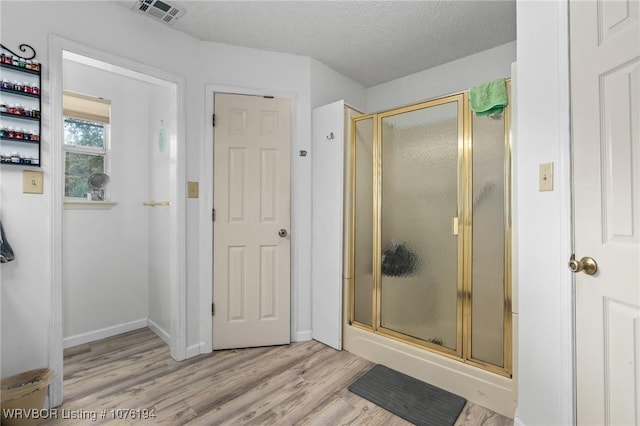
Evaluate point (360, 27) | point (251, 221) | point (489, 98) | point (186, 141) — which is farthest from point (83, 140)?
point (489, 98)

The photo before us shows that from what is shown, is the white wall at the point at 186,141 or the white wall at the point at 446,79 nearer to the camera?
the white wall at the point at 186,141

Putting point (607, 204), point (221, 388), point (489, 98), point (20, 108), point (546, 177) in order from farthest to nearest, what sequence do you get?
point (221, 388), point (489, 98), point (20, 108), point (546, 177), point (607, 204)

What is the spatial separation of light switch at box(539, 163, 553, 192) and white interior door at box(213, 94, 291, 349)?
1815mm

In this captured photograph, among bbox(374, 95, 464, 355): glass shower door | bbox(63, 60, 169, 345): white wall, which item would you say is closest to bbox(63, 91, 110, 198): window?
bbox(63, 60, 169, 345): white wall

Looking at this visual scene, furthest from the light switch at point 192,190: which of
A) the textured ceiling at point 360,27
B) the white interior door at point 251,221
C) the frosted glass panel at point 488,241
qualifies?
the frosted glass panel at point 488,241

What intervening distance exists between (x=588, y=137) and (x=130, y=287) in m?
3.46

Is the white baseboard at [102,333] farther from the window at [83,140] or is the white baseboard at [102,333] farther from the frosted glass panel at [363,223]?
the frosted glass panel at [363,223]

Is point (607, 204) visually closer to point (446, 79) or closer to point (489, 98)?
point (489, 98)

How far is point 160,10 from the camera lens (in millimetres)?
2027

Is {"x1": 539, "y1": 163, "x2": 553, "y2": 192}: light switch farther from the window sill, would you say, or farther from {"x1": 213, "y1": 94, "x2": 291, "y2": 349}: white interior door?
the window sill

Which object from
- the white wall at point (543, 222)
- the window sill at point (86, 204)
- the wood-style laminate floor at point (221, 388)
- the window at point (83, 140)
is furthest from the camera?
the window at point (83, 140)

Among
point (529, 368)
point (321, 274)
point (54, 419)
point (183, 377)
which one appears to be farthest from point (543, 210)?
point (54, 419)

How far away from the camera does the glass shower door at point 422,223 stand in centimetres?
196

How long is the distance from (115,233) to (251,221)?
1.32 meters
